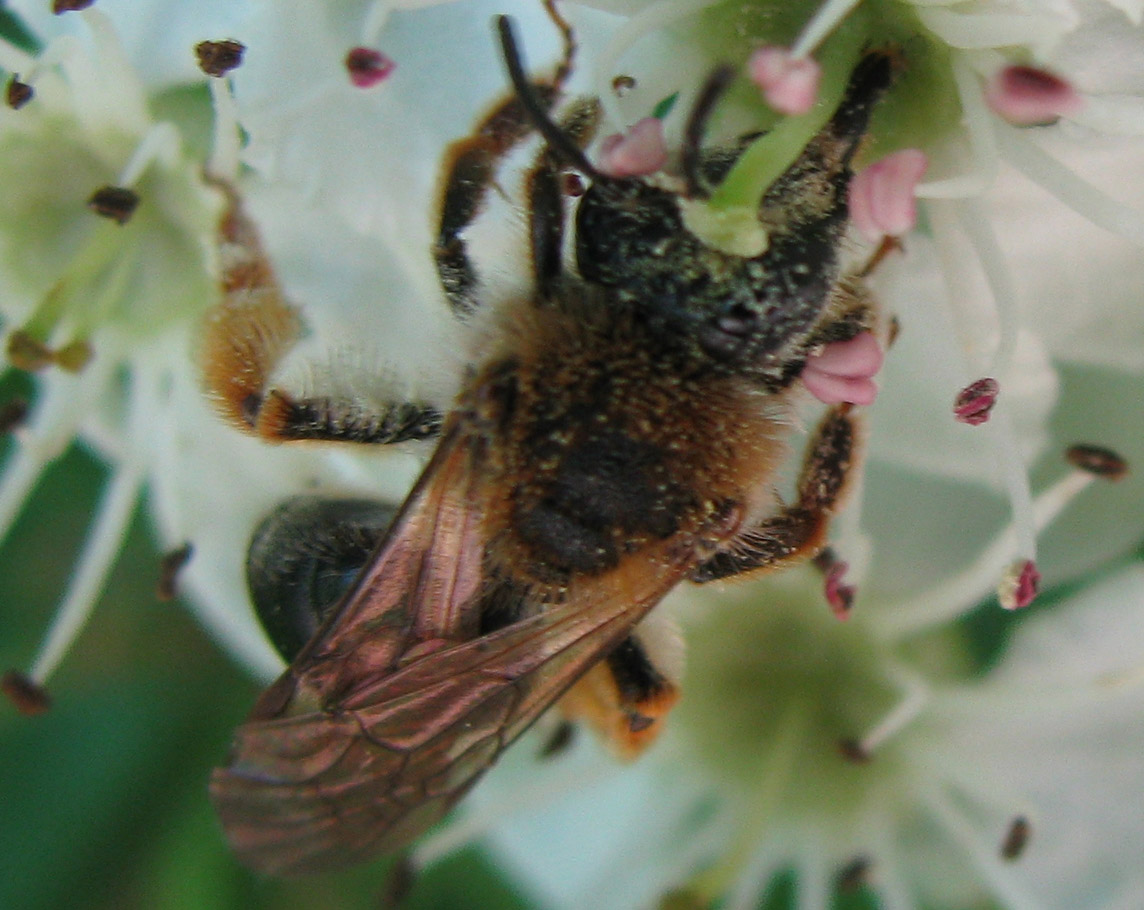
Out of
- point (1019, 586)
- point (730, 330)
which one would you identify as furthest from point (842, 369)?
point (1019, 586)

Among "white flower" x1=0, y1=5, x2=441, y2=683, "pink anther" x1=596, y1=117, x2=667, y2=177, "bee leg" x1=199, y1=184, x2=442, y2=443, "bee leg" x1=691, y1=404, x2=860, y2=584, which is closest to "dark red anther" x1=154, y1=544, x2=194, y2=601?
"white flower" x1=0, y1=5, x2=441, y2=683

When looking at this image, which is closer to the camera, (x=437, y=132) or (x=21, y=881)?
(x=437, y=132)

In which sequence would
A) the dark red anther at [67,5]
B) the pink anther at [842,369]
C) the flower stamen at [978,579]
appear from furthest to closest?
1. the flower stamen at [978,579]
2. the dark red anther at [67,5]
3. the pink anther at [842,369]

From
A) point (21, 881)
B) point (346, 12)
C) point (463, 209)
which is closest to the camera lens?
point (463, 209)

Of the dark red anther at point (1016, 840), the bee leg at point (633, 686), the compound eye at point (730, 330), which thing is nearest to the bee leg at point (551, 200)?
the compound eye at point (730, 330)

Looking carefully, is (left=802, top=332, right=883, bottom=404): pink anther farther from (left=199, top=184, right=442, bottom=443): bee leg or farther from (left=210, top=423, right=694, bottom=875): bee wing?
(left=199, top=184, right=442, bottom=443): bee leg

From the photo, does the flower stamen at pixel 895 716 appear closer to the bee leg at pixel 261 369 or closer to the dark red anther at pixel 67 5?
the bee leg at pixel 261 369

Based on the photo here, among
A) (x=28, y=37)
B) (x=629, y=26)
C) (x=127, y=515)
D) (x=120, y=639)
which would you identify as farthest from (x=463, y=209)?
(x=120, y=639)

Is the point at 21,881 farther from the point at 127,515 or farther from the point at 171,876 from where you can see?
the point at 127,515
